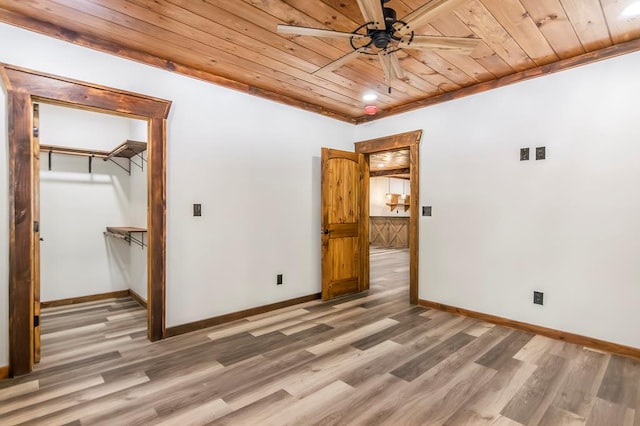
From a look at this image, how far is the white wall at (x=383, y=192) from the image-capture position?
37.2ft

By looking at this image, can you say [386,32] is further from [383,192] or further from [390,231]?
[383,192]

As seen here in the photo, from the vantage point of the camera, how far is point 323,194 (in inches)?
167

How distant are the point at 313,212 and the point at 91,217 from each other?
116 inches

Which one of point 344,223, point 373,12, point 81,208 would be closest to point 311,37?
point 373,12

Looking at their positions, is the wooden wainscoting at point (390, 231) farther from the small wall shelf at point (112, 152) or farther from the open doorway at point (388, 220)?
the small wall shelf at point (112, 152)

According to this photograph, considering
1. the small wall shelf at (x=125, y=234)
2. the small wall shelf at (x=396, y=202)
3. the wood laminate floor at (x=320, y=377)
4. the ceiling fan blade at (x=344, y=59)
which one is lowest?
the wood laminate floor at (x=320, y=377)

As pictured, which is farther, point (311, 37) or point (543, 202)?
point (543, 202)

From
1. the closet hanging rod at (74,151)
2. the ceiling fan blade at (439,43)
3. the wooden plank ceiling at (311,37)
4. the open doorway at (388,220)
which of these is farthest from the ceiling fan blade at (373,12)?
the open doorway at (388,220)

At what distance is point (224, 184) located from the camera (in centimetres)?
343

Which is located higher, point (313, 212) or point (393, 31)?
point (393, 31)

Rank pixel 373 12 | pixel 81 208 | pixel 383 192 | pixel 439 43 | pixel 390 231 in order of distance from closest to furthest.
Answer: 1. pixel 373 12
2. pixel 439 43
3. pixel 81 208
4. pixel 390 231
5. pixel 383 192

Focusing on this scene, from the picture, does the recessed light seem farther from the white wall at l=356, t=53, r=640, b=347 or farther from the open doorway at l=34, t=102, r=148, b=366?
the open doorway at l=34, t=102, r=148, b=366

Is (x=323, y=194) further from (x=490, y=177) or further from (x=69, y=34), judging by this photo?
(x=69, y=34)

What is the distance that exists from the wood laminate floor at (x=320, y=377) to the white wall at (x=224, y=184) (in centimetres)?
50
